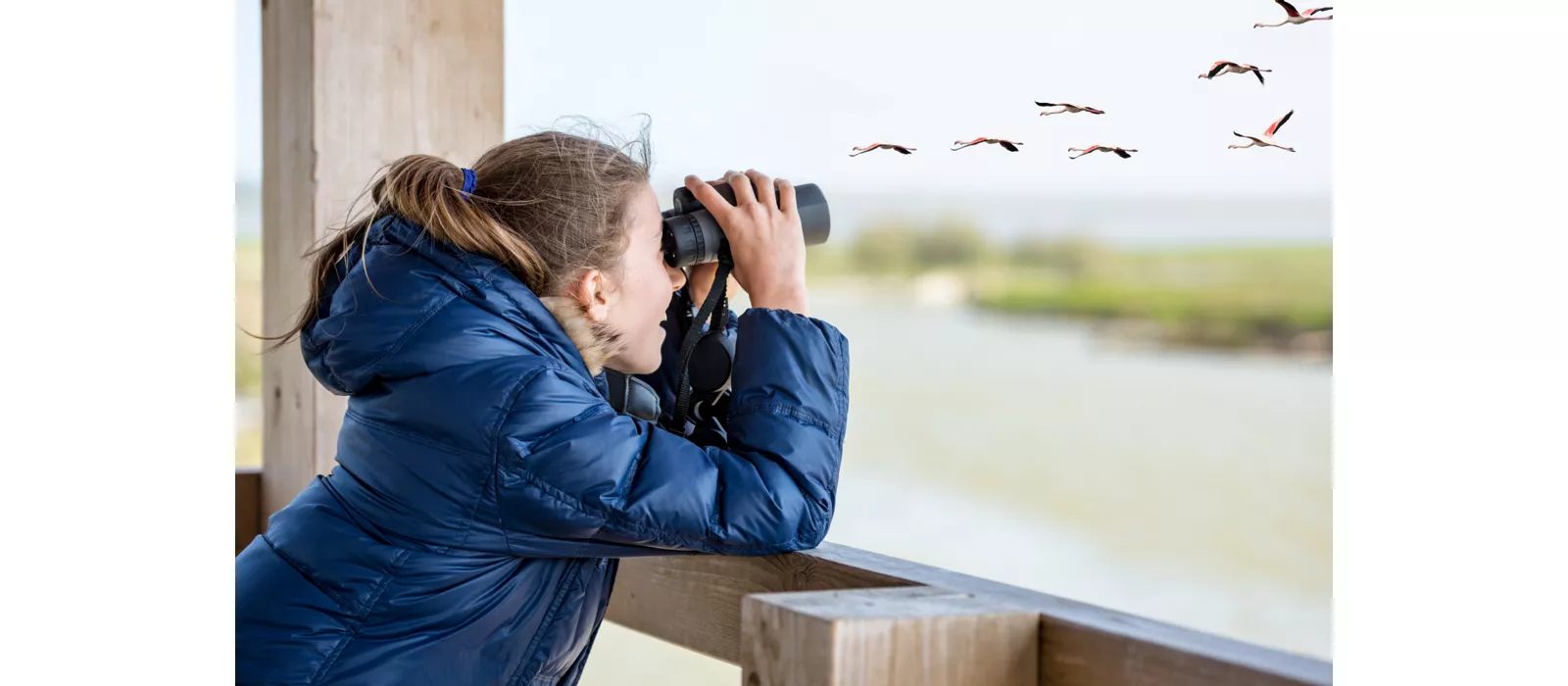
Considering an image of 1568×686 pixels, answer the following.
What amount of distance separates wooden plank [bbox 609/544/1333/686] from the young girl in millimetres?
54

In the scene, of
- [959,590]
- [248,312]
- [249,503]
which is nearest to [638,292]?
[959,590]

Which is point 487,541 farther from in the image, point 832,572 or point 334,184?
point 334,184

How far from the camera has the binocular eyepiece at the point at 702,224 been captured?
113cm

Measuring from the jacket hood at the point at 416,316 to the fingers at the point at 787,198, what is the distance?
22 cm

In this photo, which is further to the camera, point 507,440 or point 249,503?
point 249,503

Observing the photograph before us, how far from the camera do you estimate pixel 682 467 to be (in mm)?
947

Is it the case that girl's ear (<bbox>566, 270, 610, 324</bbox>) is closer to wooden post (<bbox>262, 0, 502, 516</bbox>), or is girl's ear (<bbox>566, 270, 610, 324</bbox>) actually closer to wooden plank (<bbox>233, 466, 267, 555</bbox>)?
wooden post (<bbox>262, 0, 502, 516</bbox>)

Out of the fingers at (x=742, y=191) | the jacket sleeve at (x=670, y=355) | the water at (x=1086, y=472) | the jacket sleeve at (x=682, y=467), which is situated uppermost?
the fingers at (x=742, y=191)

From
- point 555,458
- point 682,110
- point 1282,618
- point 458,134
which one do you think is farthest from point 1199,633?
point 1282,618

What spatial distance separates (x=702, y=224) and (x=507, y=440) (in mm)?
295
